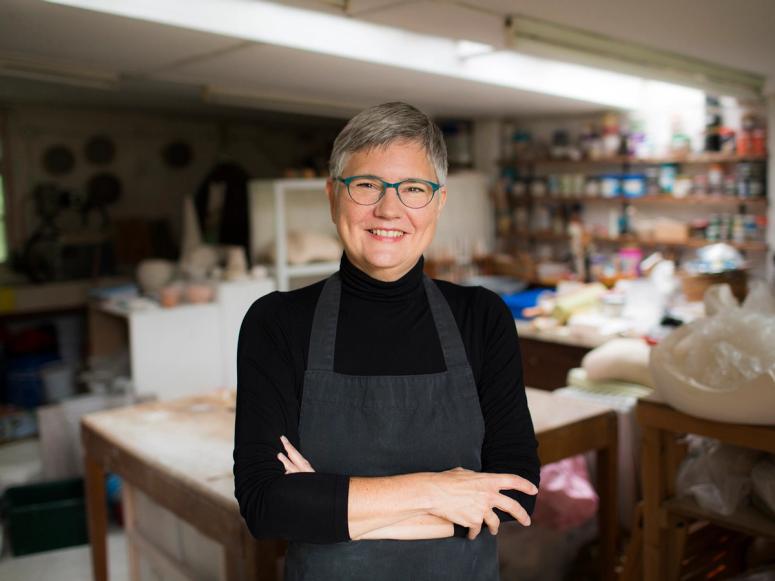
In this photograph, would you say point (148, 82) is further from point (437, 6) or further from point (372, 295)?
point (372, 295)

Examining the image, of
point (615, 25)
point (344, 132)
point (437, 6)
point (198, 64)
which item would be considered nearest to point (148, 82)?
point (198, 64)

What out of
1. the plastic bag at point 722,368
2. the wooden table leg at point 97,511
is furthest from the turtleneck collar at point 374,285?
the wooden table leg at point 97,511

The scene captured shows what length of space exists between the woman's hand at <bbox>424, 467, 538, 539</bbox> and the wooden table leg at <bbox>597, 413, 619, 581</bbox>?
4.60ft

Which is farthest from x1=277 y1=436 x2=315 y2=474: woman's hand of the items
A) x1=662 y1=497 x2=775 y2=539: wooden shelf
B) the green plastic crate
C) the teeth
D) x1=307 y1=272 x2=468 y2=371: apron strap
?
the green plastic crate

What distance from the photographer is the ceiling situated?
2838 mm

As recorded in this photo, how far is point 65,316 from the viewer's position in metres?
6.73

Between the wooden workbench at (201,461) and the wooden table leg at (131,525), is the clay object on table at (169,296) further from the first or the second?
the wooden table leg at (131,525)

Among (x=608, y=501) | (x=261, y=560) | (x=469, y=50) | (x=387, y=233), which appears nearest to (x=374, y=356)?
(x=387, y=233)

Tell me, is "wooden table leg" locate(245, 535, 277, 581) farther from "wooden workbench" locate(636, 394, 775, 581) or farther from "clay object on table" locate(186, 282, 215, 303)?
"clay object on table" locate(186, 282, 215, 303)

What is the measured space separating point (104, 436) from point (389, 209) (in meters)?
1.69

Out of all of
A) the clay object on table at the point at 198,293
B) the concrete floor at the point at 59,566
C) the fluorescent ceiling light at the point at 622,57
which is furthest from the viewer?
the clay object on table at the point at 198,293

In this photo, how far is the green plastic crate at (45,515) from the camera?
146 inches

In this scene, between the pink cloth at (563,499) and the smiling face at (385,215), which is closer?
the smiling face at (385,215)

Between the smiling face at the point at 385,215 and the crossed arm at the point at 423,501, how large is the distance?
0.41 meters
